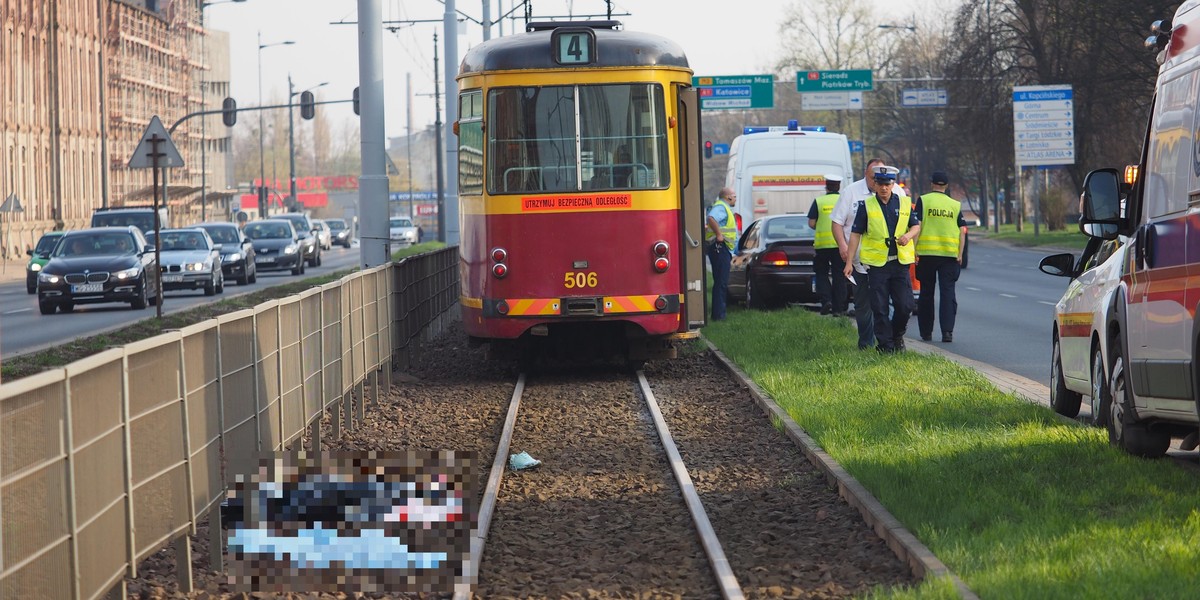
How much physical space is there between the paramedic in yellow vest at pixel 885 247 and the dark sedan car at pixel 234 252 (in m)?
27.6

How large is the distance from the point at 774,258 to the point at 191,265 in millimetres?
16322

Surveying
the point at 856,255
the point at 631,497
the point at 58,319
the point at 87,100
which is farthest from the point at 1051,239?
the point at 631,497

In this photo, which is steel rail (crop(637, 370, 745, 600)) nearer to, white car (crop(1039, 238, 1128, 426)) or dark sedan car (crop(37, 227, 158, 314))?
white car (crop(1039, 238, 1128, 426))

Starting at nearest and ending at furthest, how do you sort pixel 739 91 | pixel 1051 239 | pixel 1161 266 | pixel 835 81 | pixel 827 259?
1. pixel 1161 266
2. pixel 827 259
3. pixel 1051 239
4. pixel 739 91
5. pixel 835 81

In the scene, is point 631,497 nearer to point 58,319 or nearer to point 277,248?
point 58,319

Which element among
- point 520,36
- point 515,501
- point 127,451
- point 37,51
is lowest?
point 515,501

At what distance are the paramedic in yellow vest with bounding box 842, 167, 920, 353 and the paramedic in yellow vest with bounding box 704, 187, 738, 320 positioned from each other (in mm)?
6050

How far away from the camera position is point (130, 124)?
91.4 m

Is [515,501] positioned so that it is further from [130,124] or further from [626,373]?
[130,124]

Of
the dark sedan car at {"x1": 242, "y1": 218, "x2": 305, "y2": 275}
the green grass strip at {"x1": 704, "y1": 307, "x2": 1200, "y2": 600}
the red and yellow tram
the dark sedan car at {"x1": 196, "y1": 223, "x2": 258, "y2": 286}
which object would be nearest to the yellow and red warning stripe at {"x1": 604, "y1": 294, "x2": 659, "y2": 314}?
the red and yellow tram

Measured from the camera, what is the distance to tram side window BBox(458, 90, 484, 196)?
16125 millimetres

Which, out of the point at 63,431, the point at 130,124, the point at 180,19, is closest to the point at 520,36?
the point at 63,431

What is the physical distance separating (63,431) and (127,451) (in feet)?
2.81

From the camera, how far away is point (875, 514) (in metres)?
8.20
